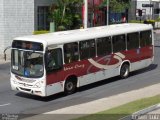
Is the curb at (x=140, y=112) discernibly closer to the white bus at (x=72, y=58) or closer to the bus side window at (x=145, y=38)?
the white bus at (x=72, y=58)

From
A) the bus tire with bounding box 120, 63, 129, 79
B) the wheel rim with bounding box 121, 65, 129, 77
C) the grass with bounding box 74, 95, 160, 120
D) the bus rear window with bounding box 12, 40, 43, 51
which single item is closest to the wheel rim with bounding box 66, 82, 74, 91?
the bus rear window with bounding box 12, 40, 43, 51

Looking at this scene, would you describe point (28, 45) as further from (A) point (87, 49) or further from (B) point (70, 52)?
(A) point (87, 49)

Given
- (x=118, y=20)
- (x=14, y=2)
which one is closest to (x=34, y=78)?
(x=14, y=2)

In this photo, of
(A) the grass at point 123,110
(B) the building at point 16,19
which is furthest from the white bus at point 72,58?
(B) the building at point 16,19

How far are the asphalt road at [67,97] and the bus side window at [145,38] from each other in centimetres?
166

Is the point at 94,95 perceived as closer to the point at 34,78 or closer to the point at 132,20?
the point at 34,78

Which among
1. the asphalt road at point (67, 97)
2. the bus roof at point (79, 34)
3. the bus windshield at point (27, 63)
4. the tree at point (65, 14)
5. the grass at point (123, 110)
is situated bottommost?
the asphalt road at point (67, 97)

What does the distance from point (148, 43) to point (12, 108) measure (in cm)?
1045

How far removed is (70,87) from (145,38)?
687cm

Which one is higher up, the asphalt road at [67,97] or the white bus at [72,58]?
the white bus at [72,58]

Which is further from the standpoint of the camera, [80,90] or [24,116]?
[80,90]

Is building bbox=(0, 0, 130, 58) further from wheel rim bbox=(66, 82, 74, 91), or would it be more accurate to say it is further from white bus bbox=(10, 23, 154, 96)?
wheel rim bbox=(66, 82, 74, 91)

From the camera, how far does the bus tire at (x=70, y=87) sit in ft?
63.5

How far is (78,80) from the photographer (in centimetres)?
1992
